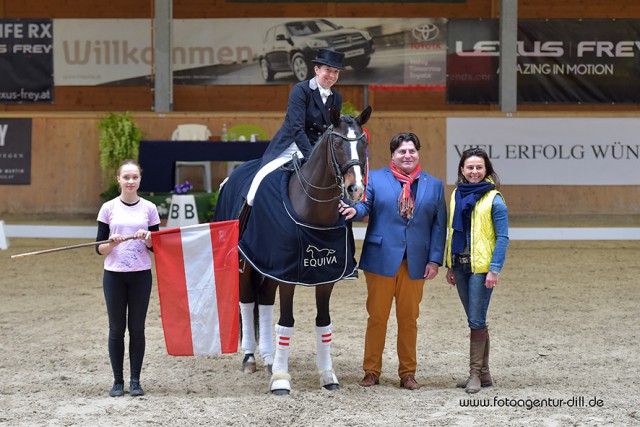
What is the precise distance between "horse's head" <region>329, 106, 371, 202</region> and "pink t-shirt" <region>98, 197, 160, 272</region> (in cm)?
113

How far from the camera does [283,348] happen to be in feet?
17.7

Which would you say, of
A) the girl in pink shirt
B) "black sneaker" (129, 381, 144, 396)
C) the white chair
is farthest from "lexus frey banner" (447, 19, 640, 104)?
"black sneaker" (129, 381, 144, 396)

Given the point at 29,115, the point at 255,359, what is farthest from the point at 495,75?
the point at 255,359

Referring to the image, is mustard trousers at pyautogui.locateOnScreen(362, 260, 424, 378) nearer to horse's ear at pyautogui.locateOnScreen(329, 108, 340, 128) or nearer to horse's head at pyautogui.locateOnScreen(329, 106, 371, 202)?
horse's head at pyautogui.locateOnScreen(329, 106, 371, 202)

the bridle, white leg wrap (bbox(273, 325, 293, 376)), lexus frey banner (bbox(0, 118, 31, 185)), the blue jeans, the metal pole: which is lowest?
white leg wrap (bbox(273, 325, 293, 376))

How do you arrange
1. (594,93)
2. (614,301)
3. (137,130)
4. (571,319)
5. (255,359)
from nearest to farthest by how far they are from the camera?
1. (255,359)
2. (571,319)
3. (614,301)
4. (137,130)
5. (594,93)

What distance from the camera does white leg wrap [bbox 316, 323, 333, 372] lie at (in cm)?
542

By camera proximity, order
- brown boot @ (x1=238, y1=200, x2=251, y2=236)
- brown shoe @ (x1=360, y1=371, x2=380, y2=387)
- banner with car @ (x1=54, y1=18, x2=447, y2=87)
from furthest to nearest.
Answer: banner with car @ (x1=54, y1=18, x2=447, y2=87), brown boot @ (x1=238, y1=200, x2=251, y2=236), brown shoe @ (x1=360, y1=371, x2=380, y2=387)

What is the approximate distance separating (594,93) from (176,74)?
7258mm

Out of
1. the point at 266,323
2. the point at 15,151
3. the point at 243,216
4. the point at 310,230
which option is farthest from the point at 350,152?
the point at 15,151

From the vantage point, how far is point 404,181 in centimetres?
543

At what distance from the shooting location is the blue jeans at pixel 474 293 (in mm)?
5238

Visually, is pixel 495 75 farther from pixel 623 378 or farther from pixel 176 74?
pixel 623 378

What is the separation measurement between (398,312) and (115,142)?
8.72 meters
